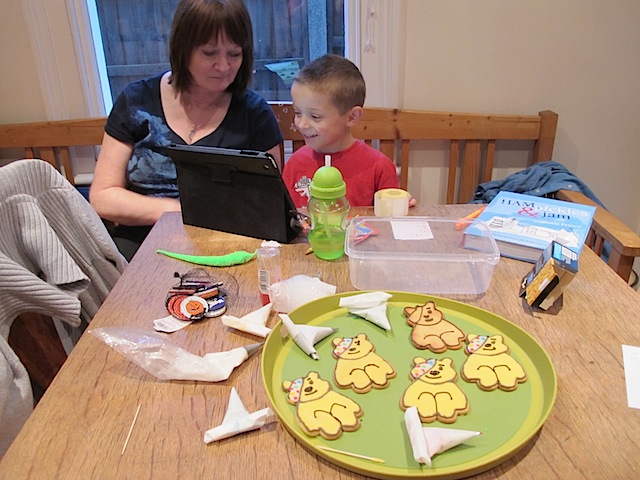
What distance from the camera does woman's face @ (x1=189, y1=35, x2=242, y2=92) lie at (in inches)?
60.7

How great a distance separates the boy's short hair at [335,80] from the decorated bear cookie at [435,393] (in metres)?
0.91

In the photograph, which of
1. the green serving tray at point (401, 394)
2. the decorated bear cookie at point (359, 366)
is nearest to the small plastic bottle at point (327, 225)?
the green serving tray at point (401, 394)

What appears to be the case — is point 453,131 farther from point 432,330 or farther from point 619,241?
point 432,330

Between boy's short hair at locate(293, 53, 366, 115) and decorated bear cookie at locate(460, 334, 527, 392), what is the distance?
2.88 feet

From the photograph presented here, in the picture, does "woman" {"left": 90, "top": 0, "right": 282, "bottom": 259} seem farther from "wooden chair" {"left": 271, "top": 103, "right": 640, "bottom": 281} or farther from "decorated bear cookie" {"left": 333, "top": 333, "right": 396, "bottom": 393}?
"decorated bear cookie" {"left": 333, "top": 333, "right": 396, "bottom": 393}

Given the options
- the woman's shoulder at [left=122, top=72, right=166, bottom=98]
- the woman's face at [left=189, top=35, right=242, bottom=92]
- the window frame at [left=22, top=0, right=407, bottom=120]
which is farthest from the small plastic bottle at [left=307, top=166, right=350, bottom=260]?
the window frame at [left=22, top=0, right=407, bottom=120]

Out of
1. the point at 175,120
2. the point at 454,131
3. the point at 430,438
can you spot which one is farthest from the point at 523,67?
the point at 430,438

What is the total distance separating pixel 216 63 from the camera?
156 centimetres

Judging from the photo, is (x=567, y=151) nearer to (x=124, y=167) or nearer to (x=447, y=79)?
(x=447, y=79)

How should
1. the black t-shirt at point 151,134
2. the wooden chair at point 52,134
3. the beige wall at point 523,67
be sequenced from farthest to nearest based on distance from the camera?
the wooden chair at point 52,134, the beige wall at point 523,67, the black t-shirt at point 151,134

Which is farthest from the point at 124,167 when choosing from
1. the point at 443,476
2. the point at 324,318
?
the point at 443,476

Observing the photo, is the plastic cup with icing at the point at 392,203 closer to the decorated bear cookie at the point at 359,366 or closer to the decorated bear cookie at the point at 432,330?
the decorated bear cookie at the point at 432,330

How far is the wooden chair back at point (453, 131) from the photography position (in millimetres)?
2057

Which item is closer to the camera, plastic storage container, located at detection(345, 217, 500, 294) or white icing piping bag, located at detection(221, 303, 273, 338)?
white icing piping bag, located at detection(221, 303, 273, 338)
